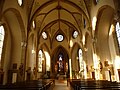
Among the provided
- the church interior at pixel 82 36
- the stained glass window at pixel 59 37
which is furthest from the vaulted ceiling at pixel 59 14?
the stained glass window at pixel 59 37

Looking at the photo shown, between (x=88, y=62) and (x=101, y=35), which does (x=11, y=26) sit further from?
(x=88, y=62)

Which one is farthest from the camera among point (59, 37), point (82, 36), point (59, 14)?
point (59, 37)

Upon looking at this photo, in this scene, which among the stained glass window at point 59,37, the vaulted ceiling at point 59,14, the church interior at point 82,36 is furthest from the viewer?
the stained glass window at point 59,37

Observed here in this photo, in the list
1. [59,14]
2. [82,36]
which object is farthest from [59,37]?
[82,36]

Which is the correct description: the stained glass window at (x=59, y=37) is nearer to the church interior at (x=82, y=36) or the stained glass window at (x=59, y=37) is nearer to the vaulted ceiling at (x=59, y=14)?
the vaulted ceiling at (x=59, y=14)

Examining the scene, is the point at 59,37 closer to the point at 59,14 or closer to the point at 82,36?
the point at 59,14

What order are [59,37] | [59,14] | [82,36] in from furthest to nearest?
[59,37] → [59,14] → [82,36]

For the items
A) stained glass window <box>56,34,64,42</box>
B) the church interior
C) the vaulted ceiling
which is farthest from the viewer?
stained glass window <box>56,34,64,42</box>

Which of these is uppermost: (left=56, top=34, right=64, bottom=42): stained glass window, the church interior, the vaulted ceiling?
the vaulted ceiling

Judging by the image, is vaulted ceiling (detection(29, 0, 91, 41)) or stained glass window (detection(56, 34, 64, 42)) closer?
vaulted ceiling (detection(29, 0, 91, 41))

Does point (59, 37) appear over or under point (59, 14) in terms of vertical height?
under

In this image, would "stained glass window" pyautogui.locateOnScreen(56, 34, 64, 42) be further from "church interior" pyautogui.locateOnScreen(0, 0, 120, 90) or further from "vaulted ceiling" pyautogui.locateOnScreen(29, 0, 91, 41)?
"church interior" pyautogui.locateOnScreen(0, 0, 120, 90)

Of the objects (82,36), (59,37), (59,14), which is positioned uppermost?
(59,14)

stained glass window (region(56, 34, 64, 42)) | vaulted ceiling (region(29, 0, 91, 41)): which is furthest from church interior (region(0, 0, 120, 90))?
stained glass window (region(56, 34, 64, 42))
